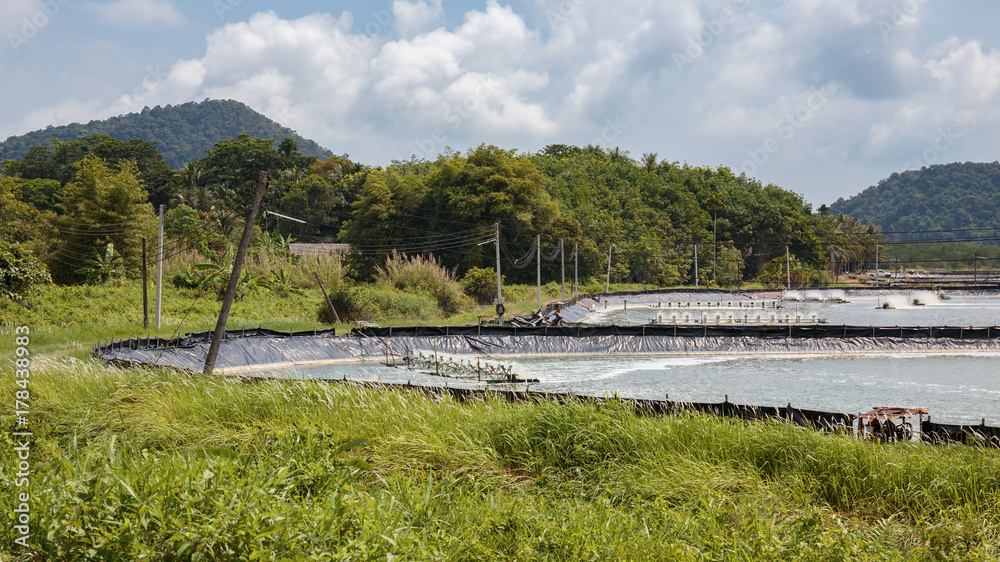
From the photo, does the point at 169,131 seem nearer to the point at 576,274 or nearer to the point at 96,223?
the point at 96,223

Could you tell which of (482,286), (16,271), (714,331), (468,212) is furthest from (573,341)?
(468,212)

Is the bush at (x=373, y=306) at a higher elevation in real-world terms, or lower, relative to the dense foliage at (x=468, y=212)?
lower

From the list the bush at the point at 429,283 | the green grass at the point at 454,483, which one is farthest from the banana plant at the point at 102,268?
the green grass at the point at 454,483

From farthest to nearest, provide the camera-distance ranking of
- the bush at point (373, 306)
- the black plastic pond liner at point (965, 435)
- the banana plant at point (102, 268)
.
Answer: the banana plant at point (102, 268) → the bush at point (373, 306) → the black plastic pond liner at point (965, 435)

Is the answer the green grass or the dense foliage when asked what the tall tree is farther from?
the green grass

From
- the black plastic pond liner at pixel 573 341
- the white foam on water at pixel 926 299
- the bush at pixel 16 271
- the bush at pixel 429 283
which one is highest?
the bush at pixel 16 271

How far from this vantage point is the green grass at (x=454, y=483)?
420 centimetres

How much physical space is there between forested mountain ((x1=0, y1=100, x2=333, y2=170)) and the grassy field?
496 ft

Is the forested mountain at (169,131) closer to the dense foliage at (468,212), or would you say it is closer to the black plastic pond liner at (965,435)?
the dense foliage at (468,212)

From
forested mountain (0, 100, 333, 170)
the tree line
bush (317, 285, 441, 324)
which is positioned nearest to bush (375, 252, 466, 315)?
bush (317, 285, 441, 324)

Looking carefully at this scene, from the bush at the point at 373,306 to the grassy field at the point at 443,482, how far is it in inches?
840

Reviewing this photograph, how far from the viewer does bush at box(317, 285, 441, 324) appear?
32250mm

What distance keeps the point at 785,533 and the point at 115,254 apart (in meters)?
41.3

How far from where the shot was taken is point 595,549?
4559 mm
